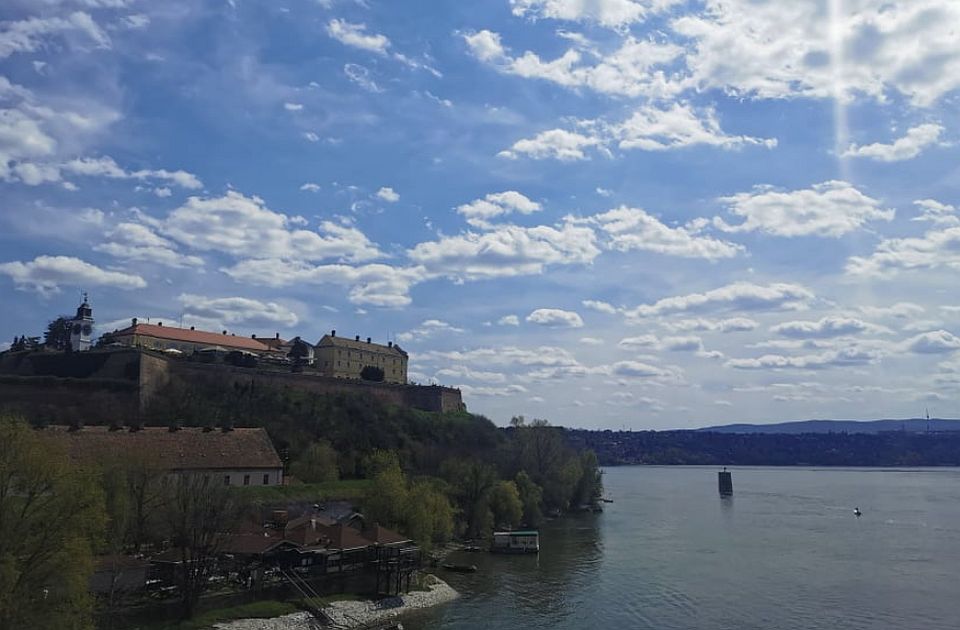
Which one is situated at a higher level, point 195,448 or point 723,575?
point 195,448

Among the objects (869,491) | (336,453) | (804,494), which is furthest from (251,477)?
(869,491)

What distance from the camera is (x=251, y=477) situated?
42.8m

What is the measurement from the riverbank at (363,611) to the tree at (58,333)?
142 feet

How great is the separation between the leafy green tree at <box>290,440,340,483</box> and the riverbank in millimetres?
13930

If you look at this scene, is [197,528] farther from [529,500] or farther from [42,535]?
[529,500]

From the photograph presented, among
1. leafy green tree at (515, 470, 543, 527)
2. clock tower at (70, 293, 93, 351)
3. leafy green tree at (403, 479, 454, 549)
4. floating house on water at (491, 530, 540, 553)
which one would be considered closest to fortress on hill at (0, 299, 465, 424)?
clock tower at (70, 293, 93, 351)

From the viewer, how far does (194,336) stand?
7412 cm

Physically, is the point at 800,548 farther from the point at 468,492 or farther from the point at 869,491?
the point at 869,491

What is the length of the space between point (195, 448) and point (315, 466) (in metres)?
8.66

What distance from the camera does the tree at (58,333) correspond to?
65.8 meters

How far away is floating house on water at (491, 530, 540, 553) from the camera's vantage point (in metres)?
47.1

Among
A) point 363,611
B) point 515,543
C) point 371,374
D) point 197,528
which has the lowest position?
point 363,611

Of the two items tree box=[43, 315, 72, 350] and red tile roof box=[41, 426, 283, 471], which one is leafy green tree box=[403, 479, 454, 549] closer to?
red tile roof box=[41, 426, 283, 471]

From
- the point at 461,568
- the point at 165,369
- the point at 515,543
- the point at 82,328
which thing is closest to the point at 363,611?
the point at 461,568
